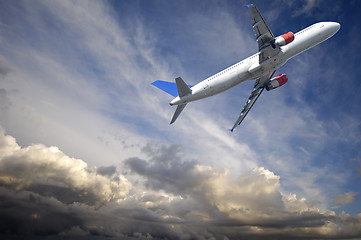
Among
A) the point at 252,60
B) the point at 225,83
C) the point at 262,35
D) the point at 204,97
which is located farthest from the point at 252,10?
the point at 204,97

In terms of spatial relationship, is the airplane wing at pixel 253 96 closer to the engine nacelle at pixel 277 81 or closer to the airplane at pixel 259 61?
the engine nacelle at pixel 277 81

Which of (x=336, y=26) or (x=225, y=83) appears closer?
(x=225, y=83)

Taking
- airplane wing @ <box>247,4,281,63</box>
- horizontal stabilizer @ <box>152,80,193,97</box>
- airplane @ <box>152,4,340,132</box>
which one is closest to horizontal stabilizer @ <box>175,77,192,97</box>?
airplane @ <box>152,4,340,132</box>

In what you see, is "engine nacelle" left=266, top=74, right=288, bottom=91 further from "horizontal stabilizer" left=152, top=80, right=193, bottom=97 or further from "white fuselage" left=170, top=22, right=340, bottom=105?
"horizontal stabilizer" left=152, top=80, right=193, bottom=97

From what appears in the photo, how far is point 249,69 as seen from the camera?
38969mm

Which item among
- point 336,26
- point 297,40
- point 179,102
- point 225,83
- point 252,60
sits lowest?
point 179,102

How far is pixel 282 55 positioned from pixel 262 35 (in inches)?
243

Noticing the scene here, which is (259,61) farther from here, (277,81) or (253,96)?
(253,96)

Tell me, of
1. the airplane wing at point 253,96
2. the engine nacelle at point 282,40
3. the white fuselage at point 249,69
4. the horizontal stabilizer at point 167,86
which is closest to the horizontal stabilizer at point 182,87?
the white fuselage at point 249,69

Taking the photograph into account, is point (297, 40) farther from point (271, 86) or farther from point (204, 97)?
point (204, 97)

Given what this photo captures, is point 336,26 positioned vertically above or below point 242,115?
above

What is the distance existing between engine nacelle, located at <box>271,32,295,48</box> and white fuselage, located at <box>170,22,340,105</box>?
8.00 feet

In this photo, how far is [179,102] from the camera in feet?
126

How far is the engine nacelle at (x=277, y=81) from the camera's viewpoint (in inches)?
1842
